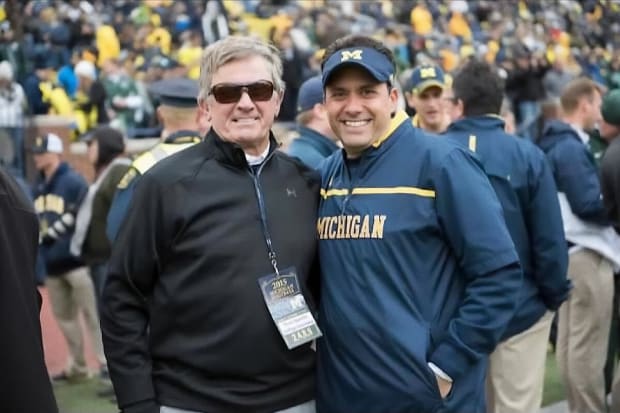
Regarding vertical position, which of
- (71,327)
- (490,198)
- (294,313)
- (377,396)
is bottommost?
(71,327)

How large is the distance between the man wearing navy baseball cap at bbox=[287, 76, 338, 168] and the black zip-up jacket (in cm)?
236

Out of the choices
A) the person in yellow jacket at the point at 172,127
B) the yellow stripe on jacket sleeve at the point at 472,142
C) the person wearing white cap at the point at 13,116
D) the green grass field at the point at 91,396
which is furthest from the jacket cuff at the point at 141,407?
the person wearing white cap at the point at 13,116

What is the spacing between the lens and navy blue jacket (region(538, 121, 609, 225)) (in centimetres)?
659

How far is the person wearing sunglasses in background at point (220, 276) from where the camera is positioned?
346 cm

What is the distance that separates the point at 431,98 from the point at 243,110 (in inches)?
129

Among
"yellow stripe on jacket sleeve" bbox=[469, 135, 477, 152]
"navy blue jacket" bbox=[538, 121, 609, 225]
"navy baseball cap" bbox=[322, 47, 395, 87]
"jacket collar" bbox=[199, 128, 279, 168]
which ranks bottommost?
"navy blue jacket" bbox=[538, 121, 609, 225]

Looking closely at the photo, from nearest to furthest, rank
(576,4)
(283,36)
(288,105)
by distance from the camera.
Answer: (288,105)
(283,36)
(576,4)

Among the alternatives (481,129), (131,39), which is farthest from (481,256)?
(131,39)

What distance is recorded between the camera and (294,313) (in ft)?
11.5

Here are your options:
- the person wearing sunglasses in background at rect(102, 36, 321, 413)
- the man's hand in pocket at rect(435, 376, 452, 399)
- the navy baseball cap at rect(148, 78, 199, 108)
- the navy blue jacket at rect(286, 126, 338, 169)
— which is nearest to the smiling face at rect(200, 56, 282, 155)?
the person wearing sunglasses in background at rect(102, 36, 321, 413)

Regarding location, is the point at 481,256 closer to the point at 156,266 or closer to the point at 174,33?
the point at 156,266

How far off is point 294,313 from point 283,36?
56.4 feet

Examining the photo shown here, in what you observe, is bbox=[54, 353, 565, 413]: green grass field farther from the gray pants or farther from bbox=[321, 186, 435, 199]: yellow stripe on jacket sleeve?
bbox=[321, 186, 435, 199]: yellow stripe on jacket sleeve

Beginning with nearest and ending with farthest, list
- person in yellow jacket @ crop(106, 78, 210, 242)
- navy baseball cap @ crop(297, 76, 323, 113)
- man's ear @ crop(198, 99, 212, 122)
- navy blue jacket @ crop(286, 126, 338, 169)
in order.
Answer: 1. man's ear @ crop(198, 99, 212, 122)
2. person in yellow jacket @ crop(106, 78, 210, 242)
3. navy blue jacket @ crop(286, 126, 338, 169)
4. navy baseball cap @ crop(297, 76, 323, 113)
